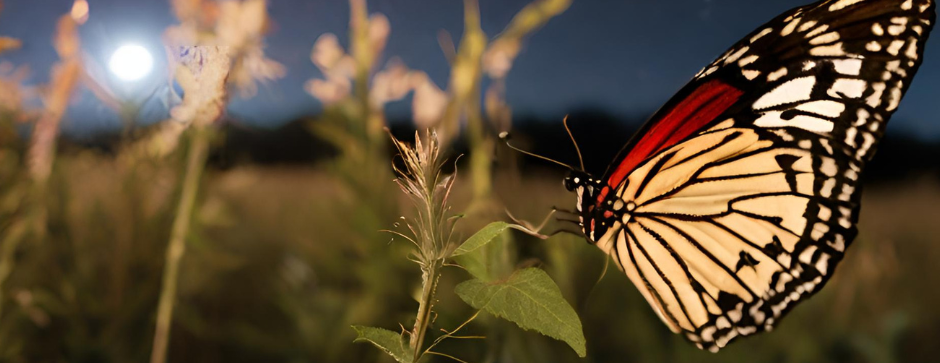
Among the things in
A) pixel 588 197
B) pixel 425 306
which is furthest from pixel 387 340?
pixel 588 197

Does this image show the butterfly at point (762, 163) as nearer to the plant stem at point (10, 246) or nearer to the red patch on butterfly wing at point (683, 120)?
the red patch on butterfly wing at point (683, 120)

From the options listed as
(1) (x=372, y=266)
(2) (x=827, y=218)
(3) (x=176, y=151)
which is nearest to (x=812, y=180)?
(2) (x=827, y=218)

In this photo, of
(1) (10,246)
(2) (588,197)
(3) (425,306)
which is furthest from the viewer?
(1) (10,246)

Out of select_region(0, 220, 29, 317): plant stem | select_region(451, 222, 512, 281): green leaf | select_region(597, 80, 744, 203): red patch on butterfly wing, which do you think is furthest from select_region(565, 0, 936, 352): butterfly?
select_region(0, 220, 29, 317): plant stem

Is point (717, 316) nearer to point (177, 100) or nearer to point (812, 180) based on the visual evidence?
point (812, 180)

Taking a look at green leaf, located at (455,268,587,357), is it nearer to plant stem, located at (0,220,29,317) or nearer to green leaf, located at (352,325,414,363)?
green leaf, located at (352,325,414,363)

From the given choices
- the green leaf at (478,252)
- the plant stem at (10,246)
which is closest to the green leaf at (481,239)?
the green leaf at (478,252)

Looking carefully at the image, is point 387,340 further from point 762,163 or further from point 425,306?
point 762,163

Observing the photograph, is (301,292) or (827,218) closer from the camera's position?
(827,218)
